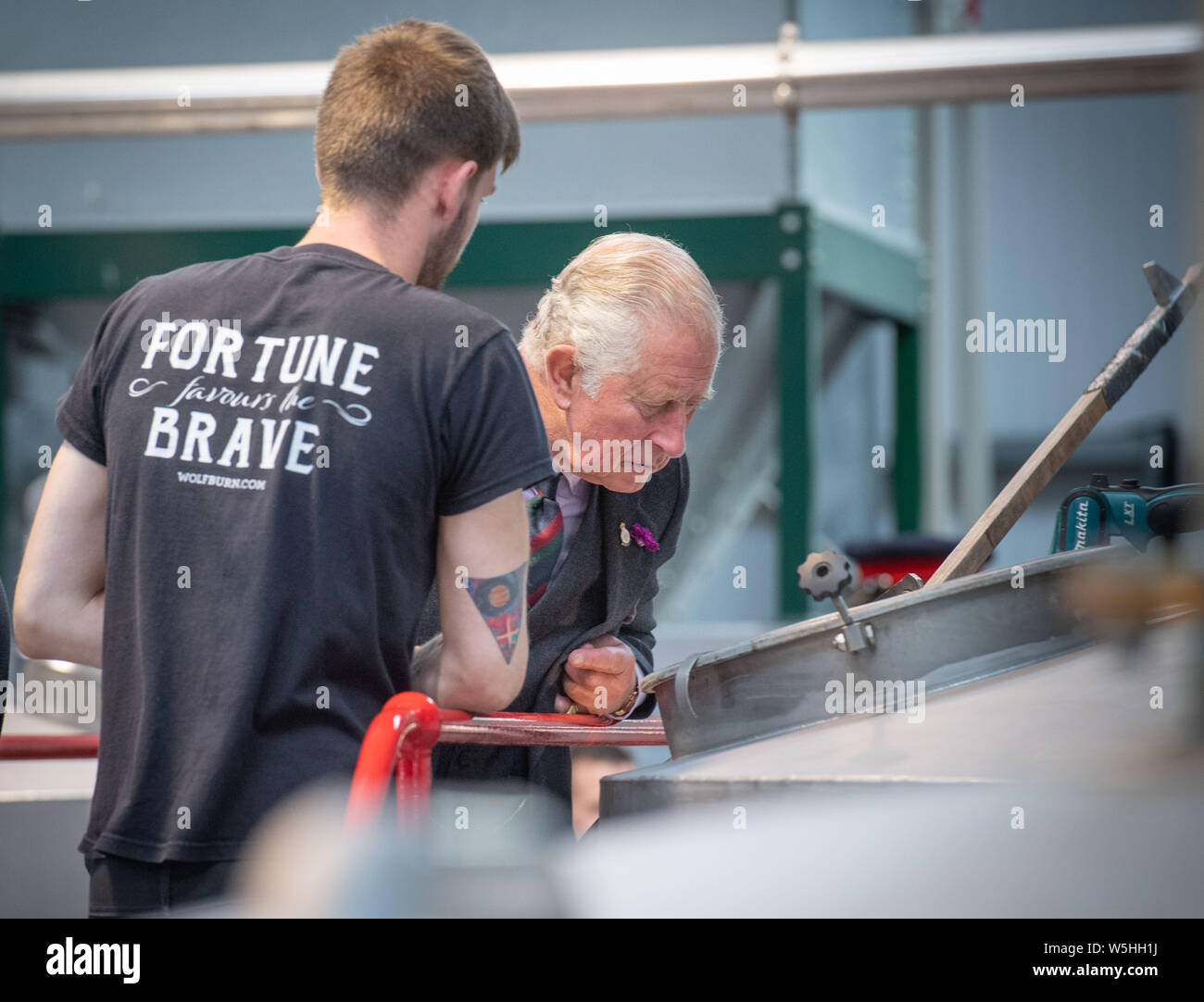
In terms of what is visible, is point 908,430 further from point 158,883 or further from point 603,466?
point 158,883

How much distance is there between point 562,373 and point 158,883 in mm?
734

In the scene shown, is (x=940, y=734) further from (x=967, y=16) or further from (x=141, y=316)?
(x=967, y=16)

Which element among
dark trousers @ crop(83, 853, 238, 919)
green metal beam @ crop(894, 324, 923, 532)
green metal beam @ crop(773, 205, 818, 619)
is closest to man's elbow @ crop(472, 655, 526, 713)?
dark trousers @ crop(83, 853, 238, 919)

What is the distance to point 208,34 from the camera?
4.41 m

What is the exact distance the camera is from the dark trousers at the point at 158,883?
1.07 meters

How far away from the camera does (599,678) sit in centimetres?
151

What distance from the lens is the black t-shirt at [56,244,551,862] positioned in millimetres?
1066

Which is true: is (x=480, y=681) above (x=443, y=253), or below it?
below

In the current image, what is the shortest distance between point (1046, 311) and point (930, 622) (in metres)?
6.57

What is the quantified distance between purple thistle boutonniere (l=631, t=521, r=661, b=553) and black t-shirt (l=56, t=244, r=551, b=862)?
48 cm

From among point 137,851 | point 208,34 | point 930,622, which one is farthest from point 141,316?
point 208,34

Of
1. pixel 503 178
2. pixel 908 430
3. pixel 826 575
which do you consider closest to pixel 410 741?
pixel 826 575

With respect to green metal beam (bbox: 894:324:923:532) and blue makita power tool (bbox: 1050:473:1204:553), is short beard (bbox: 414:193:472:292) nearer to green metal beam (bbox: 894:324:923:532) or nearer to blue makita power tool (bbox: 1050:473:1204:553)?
blue makita power tool (bbox: 1050:473:1204:553)

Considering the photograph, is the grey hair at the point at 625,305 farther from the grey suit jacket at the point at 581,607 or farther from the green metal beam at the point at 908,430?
the green metal beam at the point at 908,430
